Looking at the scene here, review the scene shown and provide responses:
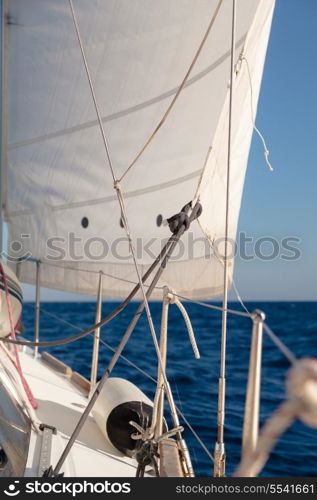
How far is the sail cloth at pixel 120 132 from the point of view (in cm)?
265

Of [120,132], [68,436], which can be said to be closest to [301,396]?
[68,436]

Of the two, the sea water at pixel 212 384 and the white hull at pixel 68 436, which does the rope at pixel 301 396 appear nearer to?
the sea water at pixel 212 384

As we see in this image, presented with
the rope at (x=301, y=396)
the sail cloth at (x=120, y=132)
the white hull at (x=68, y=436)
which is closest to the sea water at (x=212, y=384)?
the rope at (x=301, y=396)

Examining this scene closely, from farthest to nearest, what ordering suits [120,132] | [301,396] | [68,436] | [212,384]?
[212,384], [120,132], [68,436], [301,396]

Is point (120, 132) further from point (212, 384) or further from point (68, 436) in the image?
point (212, 384)

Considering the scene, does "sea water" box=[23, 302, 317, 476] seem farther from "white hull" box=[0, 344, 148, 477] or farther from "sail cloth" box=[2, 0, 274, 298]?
"sail cloth" box=[2, 0, 274, 298]

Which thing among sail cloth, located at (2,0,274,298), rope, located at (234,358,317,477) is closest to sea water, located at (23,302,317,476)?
rope, located at (234,358,317,477)

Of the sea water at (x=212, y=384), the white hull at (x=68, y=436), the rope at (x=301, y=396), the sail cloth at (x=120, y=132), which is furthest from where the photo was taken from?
the sea water at (x=212, y=384)

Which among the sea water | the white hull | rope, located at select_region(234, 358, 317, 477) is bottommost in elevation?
rope, located at select_region(234, 358, 317, 477)

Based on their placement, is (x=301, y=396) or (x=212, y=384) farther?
(x=212, y=384)

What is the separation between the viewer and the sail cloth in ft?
8.71

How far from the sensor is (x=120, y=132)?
3613 mm

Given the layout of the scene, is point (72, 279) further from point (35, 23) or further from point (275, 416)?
point (275, 416)

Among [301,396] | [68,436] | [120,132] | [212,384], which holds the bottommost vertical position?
[301,396]
